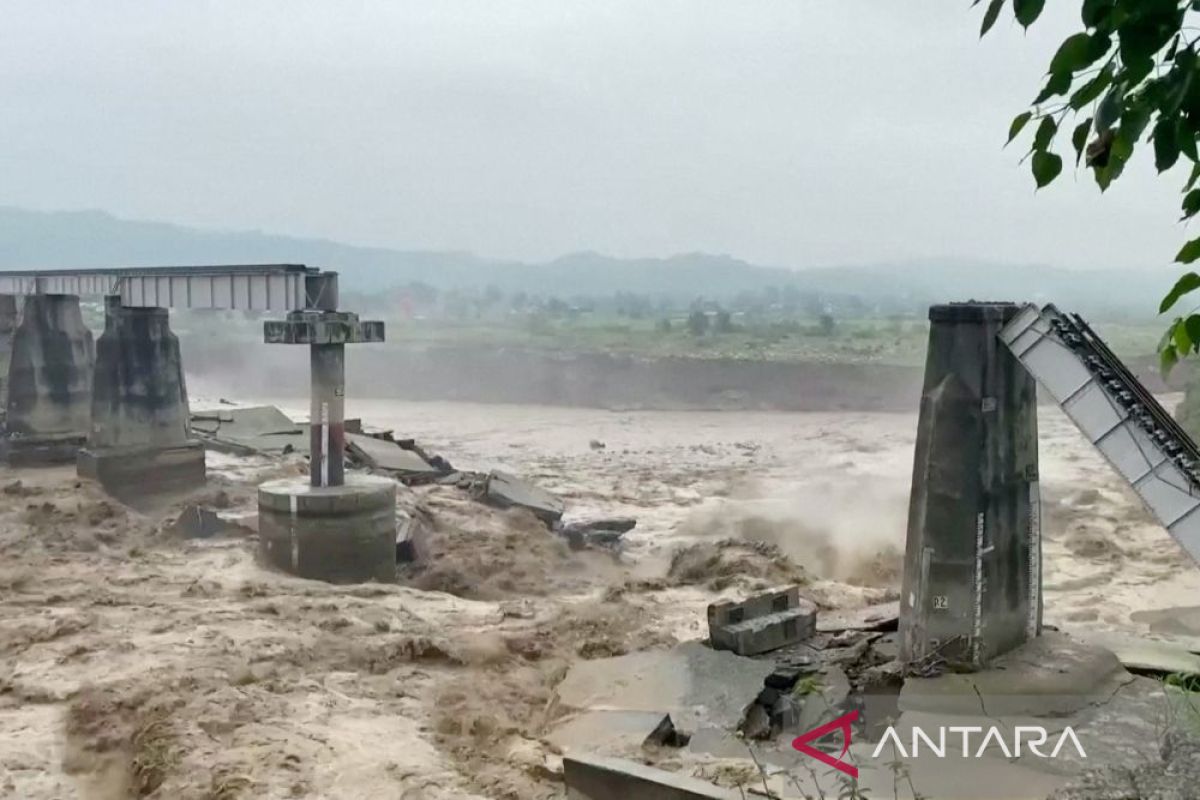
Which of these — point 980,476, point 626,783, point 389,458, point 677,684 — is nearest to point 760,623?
point 677,684

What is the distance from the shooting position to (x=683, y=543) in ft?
88.6

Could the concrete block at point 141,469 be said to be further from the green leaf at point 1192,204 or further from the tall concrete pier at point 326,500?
the green leaf at point 1192,204

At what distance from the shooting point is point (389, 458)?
3131 cm

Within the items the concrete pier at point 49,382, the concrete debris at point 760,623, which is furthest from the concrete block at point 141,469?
the concrete debris at point 760,623

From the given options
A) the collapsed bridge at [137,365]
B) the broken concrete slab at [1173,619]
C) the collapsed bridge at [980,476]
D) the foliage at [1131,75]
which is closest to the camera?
the foliage at [1131,75]

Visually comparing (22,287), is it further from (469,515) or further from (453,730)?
(453,730)

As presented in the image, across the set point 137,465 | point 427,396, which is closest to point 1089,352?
point 137,465

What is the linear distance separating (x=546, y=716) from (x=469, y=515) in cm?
1434

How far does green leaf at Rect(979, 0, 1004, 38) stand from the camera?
2.82 meters

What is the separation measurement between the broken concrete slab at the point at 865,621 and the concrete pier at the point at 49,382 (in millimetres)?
25903

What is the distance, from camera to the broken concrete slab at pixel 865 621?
1448 cm

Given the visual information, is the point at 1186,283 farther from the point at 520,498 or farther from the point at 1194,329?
the point at 520,498

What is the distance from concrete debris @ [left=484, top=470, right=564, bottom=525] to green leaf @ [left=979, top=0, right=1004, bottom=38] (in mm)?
25226

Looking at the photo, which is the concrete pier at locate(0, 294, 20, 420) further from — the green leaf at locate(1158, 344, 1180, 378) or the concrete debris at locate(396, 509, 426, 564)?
the green leaf at locate(1158, 344, 1180, 378)
